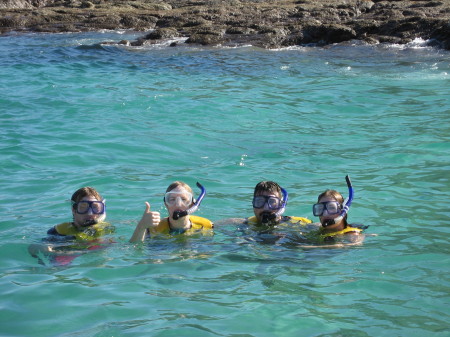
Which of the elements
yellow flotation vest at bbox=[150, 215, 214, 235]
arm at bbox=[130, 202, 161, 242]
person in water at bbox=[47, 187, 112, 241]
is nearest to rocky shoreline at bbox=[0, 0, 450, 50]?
yellow flotation vest at bbox=[150, 215, 214, 235]

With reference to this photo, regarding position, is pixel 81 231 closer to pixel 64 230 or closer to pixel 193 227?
pixel 64 230

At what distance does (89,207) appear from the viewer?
581 cm

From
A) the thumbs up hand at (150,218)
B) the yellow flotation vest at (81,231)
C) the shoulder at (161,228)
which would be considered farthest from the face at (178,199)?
the yellow flotation vest at (81,231)

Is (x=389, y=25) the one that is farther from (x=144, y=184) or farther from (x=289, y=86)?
(x=144, y=184)

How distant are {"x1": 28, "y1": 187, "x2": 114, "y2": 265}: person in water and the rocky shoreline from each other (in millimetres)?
12967

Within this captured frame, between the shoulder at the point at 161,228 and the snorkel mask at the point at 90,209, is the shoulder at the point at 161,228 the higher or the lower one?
the lower one

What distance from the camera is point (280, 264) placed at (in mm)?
5262

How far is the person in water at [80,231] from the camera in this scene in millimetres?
5688

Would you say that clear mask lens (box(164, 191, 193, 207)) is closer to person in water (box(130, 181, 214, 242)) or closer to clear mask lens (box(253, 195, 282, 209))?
person in water (box(130, 181, 214, 242))

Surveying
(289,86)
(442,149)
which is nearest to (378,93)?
(289,86)

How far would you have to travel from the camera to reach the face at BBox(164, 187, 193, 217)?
5.77 m

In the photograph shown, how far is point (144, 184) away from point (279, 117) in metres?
3.90

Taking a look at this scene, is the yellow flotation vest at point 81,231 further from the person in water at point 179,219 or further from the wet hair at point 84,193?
the person in water at point 179,219

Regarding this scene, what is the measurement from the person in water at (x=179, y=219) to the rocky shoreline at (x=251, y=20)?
12684 mm
